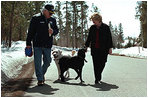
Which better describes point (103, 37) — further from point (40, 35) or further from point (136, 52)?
point (136, 52)

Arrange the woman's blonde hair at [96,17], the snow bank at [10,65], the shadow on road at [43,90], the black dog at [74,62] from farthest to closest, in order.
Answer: the snow bank at [10,65]
the black dog at [74,62]
the woman's blonde hair at [96,17]
the shadow on road at [43,90]

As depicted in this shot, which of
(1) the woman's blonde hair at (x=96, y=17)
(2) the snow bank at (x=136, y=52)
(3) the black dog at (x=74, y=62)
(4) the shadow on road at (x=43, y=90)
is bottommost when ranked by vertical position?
(2) the snow bank at (x=136, y=52)

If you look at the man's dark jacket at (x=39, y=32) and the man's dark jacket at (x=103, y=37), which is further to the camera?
the man's dark jacket at (x=103, y=37)

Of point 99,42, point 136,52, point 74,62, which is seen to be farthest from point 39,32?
point 136,52

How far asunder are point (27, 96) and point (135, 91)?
2638 millimetres

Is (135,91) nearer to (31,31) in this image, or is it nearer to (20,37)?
(31,31)

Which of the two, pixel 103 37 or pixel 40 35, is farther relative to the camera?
pixel 103 37

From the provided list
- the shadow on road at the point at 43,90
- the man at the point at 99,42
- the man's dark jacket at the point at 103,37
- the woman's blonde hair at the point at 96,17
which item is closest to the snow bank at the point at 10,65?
the shadow on road at the point at 43,90

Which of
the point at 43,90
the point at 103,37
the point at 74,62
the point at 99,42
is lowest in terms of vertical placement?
the point at 43,90

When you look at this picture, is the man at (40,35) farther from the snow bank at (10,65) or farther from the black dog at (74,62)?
the snow bank at (10,65)

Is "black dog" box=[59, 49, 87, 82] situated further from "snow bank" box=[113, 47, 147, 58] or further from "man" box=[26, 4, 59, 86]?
"snow bank" box=[113, 47, 147, 58]

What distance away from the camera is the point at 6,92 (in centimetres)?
602

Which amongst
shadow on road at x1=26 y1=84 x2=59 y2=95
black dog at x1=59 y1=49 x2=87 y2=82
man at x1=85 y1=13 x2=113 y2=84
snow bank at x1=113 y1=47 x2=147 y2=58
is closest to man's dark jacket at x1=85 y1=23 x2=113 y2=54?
man at x1=85 y1=13 x2=113 y2=84

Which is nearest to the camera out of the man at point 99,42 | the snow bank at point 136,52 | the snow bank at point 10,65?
the man at point 99,42
